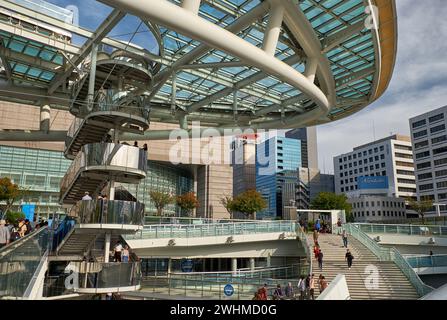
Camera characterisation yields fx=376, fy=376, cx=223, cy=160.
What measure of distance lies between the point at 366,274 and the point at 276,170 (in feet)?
448

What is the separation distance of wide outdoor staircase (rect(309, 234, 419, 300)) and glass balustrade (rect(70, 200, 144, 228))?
1033cm

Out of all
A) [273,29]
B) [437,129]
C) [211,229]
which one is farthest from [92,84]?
[437,129]

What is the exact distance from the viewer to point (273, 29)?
1273 centimetres

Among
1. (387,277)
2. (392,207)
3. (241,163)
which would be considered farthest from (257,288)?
(241,163)

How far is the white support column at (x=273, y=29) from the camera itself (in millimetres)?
12500

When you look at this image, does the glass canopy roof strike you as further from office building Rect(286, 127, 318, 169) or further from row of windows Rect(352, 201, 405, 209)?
office building Rect(286, 127, 318, 169)

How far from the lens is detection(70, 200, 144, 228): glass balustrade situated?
Answer: 49.5ft

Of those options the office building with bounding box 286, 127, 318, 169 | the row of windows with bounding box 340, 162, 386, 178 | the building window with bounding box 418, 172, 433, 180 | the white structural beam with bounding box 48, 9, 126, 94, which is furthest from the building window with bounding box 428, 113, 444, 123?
the white structural beam with bounding box 48, 9, 126, 94

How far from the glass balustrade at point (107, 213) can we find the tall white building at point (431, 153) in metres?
85.3

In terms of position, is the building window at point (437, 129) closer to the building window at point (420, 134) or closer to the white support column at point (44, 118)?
the building window at point (420, 134)

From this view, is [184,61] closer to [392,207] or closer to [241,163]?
[392,207]

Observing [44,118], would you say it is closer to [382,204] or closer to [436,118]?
[436,118]

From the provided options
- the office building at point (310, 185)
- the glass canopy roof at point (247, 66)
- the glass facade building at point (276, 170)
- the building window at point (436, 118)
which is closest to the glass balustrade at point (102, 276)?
the glass canopy roof at point (247, 66)

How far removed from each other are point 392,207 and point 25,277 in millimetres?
103096
